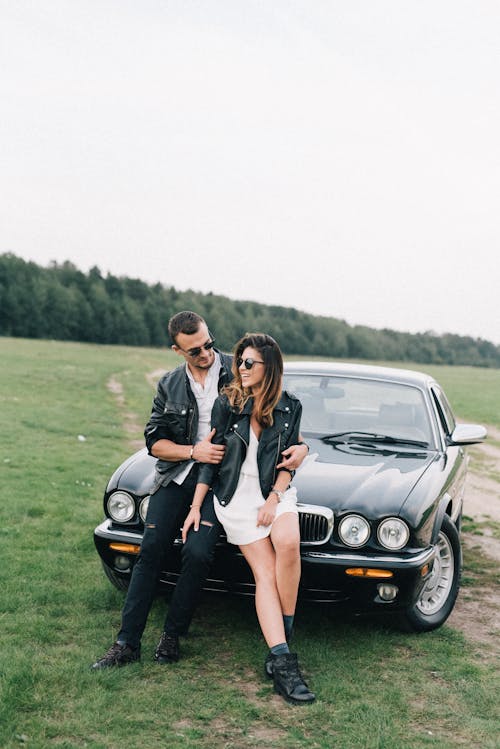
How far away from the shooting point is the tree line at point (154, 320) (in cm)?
9988

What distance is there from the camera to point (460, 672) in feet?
13.4

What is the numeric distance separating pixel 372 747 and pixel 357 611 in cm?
110

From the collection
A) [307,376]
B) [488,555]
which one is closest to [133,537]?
[307,376]

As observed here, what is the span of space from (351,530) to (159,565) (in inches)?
42.0

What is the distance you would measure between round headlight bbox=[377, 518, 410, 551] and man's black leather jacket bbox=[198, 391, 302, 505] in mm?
690

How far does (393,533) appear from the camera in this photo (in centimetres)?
430

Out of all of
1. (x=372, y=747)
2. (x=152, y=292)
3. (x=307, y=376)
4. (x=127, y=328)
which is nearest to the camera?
(x=372, y=747)

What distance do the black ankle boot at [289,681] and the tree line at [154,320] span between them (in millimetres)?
82917

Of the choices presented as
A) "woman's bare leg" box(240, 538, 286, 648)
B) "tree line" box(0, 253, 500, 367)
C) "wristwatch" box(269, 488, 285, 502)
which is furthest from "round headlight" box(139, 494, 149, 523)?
"tree line" box(0, 253, 500, 367)

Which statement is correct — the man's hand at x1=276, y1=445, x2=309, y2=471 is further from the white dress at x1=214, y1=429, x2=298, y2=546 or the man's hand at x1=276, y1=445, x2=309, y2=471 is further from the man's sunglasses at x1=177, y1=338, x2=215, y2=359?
the man's sunglasses at x1=177, y1=338, x2=215, y2=359

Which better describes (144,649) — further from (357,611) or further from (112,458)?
(112,458)

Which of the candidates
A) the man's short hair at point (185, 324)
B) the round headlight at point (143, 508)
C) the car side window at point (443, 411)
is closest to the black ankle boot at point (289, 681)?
the round headlight at point (143, 508)

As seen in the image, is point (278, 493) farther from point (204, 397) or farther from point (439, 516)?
point (439, 516)

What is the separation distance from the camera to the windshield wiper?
216 inches
